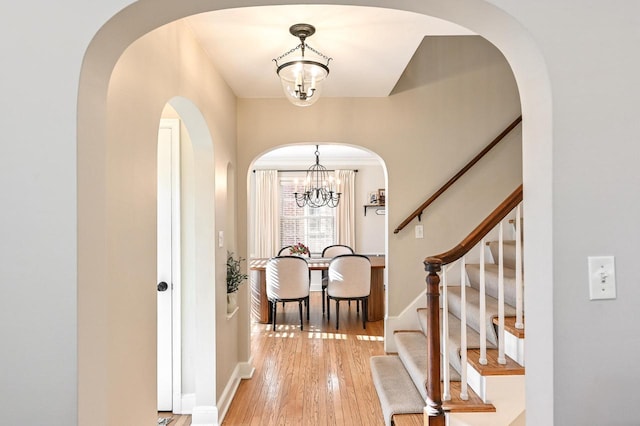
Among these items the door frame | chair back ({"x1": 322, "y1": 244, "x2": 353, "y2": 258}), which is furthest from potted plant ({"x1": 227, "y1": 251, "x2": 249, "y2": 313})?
chair back ({"x1": 322, "y1": 244, "x2": 353, "y2": 258})

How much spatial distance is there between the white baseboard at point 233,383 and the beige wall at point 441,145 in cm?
142

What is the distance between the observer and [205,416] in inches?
105

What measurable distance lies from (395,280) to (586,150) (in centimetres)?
284

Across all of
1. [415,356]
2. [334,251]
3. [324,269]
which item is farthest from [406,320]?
[334,251]

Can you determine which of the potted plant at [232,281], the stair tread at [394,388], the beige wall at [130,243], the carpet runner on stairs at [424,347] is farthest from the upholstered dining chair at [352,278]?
the beige wall at [130,243]

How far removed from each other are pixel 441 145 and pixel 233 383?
111 inches

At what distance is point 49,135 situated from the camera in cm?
97

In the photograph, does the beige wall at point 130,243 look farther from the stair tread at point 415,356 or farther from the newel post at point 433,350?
the stair tread at point 415,356

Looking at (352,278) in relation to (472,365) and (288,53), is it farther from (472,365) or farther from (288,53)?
(288,53)

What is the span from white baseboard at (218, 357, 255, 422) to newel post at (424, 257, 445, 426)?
1475mm

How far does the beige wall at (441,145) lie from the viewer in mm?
3727

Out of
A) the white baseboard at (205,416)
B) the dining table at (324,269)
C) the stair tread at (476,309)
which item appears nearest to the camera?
the stair tread at (476,309)

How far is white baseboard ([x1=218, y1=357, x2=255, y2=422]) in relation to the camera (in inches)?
112


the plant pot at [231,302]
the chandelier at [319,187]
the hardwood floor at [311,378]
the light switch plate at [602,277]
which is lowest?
the hardwood floor at [311,378]
